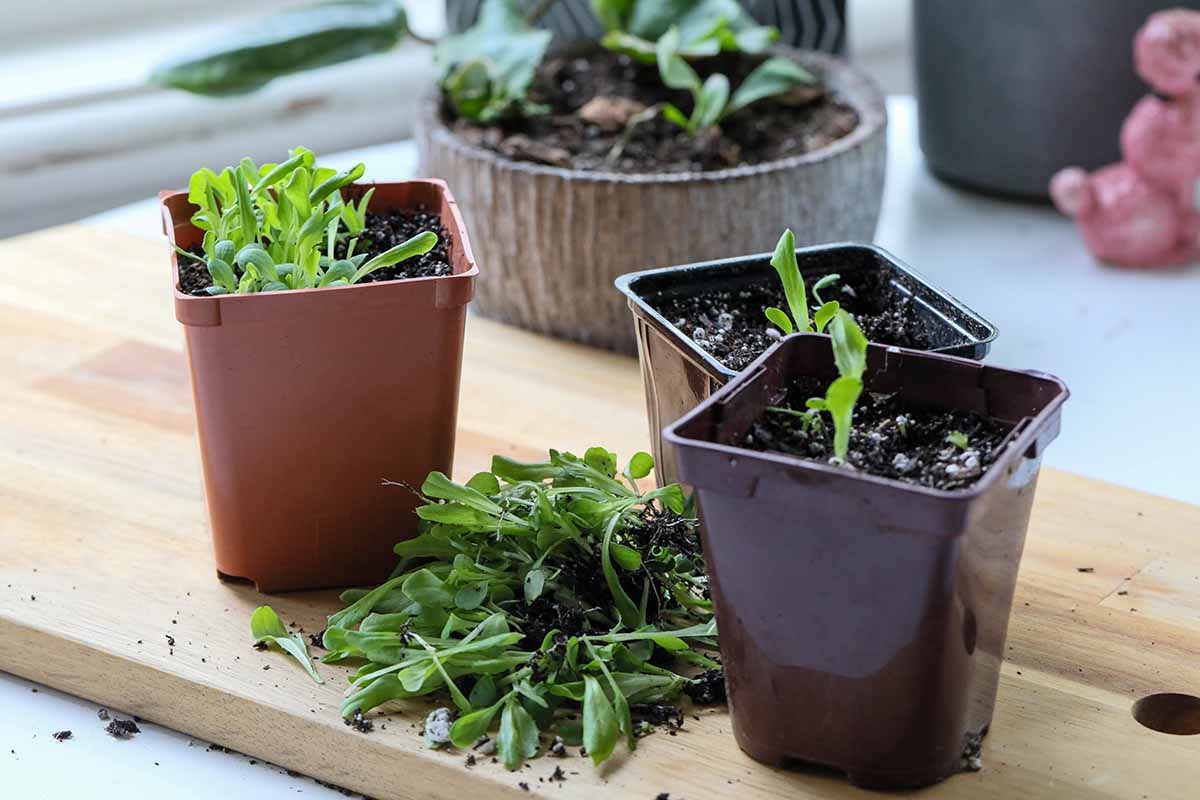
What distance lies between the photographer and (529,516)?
722 mm

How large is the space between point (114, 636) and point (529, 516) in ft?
0.70

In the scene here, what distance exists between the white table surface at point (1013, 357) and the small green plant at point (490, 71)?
0.25 metres

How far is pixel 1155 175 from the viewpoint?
1236mm

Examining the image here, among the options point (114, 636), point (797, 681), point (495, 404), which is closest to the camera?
point (797, 681)

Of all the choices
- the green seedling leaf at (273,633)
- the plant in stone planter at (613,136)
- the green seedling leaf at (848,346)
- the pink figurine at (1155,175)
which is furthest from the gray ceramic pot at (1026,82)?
the green seedling leaf at (273,633)

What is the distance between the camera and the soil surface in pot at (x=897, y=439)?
0.59m

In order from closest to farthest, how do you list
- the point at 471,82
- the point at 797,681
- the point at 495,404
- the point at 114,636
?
the point at 797,681
the point at 114,636
the point at 495,404
the point at 471,82

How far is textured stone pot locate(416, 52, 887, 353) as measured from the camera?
102 centimetres

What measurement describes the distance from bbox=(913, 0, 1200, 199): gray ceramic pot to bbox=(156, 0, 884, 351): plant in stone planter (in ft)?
0.53

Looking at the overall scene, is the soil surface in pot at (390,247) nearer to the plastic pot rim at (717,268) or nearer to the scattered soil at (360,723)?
the plastic pot rim at (717,268)

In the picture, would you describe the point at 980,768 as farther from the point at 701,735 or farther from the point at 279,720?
the point at 279,720

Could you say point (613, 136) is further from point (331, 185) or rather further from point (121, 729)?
point (121, 729)

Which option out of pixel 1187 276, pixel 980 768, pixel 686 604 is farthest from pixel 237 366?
pixel 1187 276

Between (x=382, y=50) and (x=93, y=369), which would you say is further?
(x=382, y=50)
